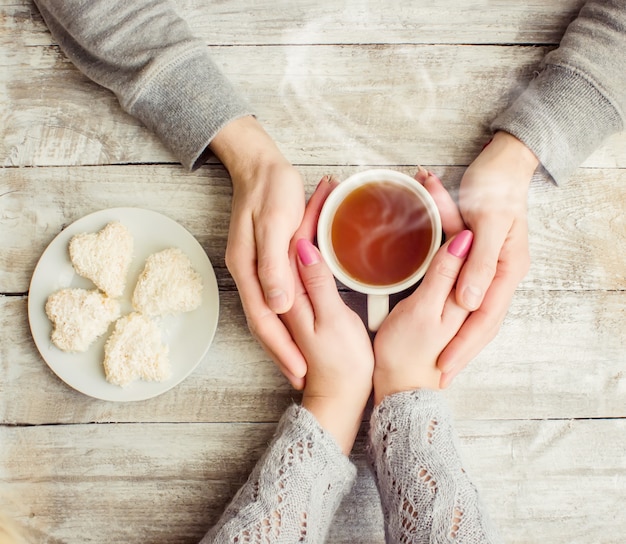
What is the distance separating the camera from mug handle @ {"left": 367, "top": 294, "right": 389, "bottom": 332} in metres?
0.96

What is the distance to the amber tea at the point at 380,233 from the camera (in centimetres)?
98

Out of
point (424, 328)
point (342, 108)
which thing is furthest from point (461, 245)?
point (342, 108)

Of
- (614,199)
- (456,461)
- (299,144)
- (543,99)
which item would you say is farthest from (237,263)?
(614,199)

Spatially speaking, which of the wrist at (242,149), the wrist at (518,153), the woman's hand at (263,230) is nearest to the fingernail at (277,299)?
the woman's hand at (263,230)

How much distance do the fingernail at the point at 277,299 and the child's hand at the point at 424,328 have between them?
19 cm

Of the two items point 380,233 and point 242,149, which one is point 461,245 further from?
point 242,149

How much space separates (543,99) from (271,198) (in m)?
0.50

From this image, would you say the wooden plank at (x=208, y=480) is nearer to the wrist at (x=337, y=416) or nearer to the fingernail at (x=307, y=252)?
the wrist at (x=337, y=416)

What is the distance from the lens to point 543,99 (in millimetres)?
993

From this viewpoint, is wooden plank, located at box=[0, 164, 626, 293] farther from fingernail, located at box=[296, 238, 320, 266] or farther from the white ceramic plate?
fingernail, located at box=[296, 238, 320, 266]

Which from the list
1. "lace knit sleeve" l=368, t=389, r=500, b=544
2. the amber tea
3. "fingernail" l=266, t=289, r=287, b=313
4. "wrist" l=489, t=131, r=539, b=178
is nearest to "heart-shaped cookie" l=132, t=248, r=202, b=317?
"fingernail" l=266, t=289, r=287, b=313

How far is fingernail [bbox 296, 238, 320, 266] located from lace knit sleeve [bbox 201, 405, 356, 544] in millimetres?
254

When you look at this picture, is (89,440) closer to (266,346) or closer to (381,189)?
(266,346)

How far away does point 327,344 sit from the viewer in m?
0.98
